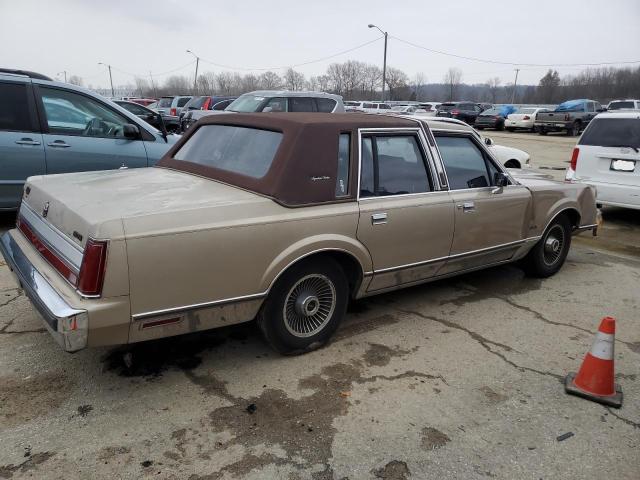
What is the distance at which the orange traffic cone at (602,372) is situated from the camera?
3230 millimetres

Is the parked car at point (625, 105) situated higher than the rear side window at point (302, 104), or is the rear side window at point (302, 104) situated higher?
the rear side window at point (302, 104)

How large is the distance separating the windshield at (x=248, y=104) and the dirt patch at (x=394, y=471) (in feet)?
35.1

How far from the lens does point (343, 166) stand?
374cm

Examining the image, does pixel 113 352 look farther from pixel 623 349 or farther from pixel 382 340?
pixel 623 349

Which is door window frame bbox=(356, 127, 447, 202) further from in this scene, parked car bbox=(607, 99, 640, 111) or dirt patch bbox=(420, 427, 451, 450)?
parked car bbox=(607, 99, 640, 111)

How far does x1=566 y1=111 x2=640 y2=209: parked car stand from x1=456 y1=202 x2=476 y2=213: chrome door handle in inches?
171

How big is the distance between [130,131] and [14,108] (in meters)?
1.26

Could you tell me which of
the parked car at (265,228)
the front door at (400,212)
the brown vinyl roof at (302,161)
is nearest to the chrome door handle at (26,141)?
the parked car at (265,228)

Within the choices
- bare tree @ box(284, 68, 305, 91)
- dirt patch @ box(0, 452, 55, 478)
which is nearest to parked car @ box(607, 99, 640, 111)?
dirt patch @ box(0, 452, 55, 478)

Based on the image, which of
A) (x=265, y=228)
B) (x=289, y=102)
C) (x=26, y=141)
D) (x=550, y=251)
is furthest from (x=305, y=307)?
(x=289, y=102)

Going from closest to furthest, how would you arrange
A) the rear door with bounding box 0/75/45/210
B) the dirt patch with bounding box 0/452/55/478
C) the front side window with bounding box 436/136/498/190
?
1. the dirt patch with bounding box 0/452/55/478
2. the front side window with bounding box 436/136/498/190
3. the rear door with bounding box 0/75/45/210

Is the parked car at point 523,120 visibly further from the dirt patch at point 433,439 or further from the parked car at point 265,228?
the dirt patch at point 433,439

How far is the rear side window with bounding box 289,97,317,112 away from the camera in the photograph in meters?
12.4

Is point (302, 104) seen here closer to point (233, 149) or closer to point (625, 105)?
point (233, 149)
